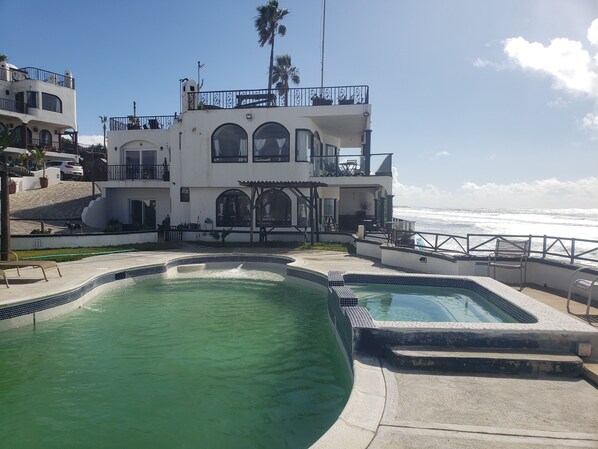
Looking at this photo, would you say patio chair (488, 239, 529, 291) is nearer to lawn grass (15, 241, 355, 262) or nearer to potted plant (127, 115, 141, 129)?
lawn grass (15, 241, 355, 262)

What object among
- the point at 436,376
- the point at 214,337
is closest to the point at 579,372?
the point at 436,376

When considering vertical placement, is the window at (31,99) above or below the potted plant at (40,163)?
above

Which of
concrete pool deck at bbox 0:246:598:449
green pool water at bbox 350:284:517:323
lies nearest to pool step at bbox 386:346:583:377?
concrete pool deck at bbox 0:246:598:449

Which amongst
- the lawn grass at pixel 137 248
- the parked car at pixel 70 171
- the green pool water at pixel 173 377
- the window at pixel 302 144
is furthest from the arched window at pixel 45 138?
the green pool water at pixel 173 377

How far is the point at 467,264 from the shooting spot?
11297 mm

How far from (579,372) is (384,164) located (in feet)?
49.1

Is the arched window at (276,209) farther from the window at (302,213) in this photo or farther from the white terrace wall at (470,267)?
the white terrace wall at (470,267)

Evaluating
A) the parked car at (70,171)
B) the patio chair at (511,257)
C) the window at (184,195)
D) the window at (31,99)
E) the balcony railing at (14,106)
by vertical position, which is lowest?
the patio chair at (511,257)

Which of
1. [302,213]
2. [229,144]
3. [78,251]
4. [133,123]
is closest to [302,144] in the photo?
[302,213]

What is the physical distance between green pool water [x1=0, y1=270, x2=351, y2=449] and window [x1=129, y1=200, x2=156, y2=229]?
622 inches

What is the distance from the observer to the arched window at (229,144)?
68.6 ft

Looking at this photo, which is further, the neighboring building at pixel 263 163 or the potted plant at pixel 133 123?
the potted plant at pixel 133 123

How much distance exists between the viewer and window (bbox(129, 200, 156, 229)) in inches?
994

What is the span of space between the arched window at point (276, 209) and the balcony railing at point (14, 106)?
94.1ft
